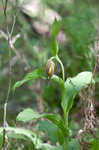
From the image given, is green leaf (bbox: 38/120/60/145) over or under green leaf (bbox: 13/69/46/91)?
under

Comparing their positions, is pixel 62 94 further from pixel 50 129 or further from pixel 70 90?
pixel 50 129

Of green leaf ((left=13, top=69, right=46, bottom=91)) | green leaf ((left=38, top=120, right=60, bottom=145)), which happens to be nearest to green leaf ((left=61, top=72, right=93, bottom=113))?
green leaf ((left=13, top=69, right=46, bottom=91))

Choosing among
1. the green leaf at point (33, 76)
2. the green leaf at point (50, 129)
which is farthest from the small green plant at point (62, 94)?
the green leaf at point (50, 129)

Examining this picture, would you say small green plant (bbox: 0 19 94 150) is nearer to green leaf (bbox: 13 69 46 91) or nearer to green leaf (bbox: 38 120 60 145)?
green leaf (bbox: 13 69 46 91)

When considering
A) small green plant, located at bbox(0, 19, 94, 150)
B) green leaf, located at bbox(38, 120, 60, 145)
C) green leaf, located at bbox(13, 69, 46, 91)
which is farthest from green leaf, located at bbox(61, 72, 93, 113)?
green leaf, located at bbox(38, 120, 60, 145)

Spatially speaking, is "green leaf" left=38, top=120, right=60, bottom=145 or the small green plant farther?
"green leaf" left=38, top=120, right=60, bottom=145

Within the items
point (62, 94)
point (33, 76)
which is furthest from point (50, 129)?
point (33, 76)

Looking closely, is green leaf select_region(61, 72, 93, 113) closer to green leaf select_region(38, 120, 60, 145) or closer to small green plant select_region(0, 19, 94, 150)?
small green plant select_region(0, 19, 94, 150)

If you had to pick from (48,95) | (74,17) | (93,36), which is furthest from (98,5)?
(48,95)

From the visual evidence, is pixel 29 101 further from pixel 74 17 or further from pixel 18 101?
pixel 74 17

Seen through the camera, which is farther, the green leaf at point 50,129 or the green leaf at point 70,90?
the green leaf at point 50,129

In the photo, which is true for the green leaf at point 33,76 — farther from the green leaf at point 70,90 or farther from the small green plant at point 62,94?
the green leaf at point 70,90
